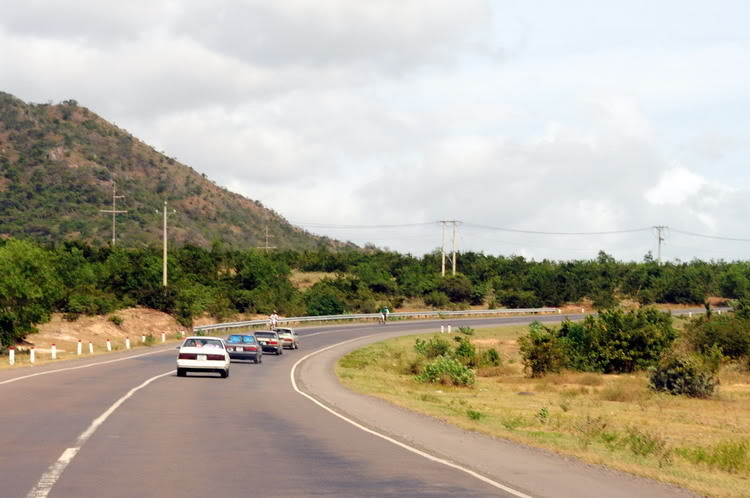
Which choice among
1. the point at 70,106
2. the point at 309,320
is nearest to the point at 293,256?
the point at 309,320

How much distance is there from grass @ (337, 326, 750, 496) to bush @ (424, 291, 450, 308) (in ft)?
176

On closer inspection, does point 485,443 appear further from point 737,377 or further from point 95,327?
point 95,327

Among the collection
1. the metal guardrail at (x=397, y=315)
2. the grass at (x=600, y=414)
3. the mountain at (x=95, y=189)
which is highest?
the mountain at (x=95, y=189)

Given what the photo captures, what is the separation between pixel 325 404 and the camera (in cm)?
2608

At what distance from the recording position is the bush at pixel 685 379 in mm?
37688

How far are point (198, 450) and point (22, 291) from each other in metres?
40.7

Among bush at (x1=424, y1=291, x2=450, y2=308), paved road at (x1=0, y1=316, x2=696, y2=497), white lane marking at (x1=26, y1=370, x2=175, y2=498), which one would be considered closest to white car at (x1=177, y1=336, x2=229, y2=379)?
paved road at (x1=0, y1=316, x2=696, y2=497)

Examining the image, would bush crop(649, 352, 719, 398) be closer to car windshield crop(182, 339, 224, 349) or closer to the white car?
the white car

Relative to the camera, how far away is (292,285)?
375 ft

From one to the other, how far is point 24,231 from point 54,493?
128 m

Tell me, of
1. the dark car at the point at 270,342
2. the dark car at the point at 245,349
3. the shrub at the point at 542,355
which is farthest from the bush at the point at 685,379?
the dark car at the point at 270,342

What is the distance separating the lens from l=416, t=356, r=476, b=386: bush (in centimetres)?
4116

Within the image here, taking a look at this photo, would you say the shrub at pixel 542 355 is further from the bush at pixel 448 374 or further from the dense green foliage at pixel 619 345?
the bush at pixel 448 374

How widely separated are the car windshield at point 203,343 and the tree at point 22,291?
2039 cm
